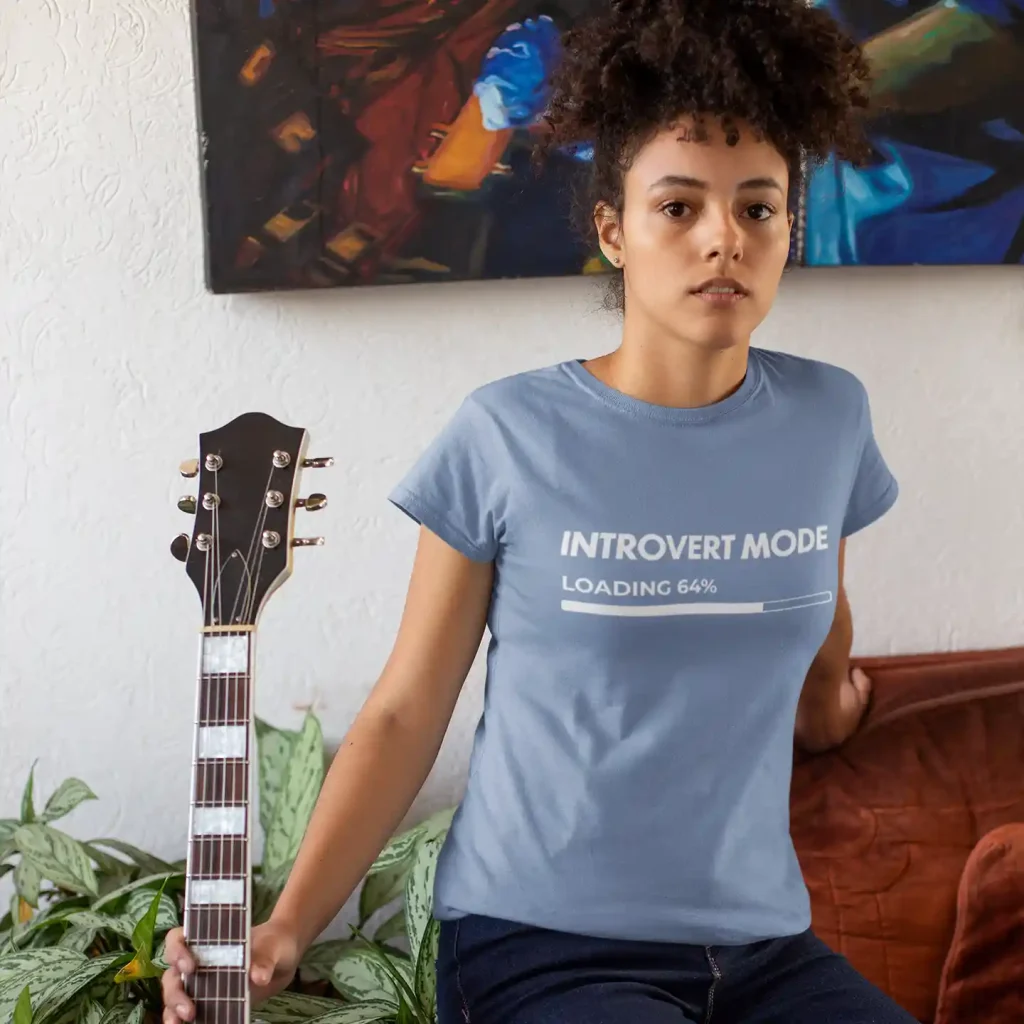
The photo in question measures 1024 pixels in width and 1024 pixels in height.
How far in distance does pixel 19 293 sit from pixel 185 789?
2.19 feet

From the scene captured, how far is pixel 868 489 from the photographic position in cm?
99

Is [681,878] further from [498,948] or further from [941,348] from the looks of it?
[941,348]

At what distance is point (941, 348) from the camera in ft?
4.44

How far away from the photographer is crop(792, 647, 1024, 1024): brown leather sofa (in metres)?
1.14

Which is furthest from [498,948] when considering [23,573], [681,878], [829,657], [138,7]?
[138,7]

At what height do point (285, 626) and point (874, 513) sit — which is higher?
point (874, 513)

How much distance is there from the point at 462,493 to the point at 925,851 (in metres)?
0.76

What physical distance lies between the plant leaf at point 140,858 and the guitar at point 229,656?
0.51m

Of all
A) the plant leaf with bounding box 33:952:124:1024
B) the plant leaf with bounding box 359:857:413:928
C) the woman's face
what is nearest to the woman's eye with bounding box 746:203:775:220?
the woman's face

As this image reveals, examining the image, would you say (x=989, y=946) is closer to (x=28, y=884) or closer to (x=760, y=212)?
(x=760, y=212)

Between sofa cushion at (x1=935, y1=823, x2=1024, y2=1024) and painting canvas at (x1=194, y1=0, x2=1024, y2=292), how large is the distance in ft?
2.46

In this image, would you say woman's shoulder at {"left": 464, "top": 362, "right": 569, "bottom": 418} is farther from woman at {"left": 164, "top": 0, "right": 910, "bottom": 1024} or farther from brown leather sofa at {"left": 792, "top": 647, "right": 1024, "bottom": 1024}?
brown leather sofa at {"left": 792, "top": 647, "right": 1024, "bottom": 1024}

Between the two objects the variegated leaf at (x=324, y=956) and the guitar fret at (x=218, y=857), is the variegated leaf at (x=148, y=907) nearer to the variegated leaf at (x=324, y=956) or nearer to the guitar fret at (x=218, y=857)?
the variegated leaf at (x=324, y=956)

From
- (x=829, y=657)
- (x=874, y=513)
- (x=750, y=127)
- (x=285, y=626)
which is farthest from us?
(x=285, y=626)
